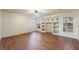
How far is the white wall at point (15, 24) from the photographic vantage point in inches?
85.4

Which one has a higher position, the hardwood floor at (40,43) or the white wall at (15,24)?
the white wall at (15,24)

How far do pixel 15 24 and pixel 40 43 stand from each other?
657 mm

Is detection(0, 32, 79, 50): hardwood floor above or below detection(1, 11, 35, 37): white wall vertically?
below

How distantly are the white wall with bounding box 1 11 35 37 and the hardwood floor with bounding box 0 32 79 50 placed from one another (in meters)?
0.12

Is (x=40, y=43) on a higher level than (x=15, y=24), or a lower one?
lower

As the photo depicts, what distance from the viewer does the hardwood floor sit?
217cm

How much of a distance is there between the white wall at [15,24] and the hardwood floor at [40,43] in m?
0.12

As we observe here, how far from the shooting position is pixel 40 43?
2225 mm
